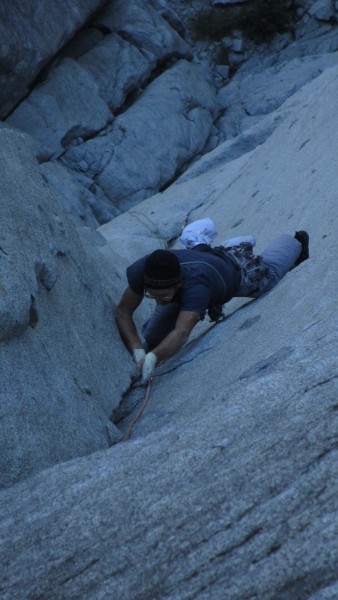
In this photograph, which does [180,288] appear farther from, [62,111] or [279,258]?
[62,111]

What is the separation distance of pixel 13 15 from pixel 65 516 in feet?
40.6

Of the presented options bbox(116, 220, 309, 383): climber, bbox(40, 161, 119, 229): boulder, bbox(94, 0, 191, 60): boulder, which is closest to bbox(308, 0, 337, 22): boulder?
bbox(94, 0, 191, 60): boulder

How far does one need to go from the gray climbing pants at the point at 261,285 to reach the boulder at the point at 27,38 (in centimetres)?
892

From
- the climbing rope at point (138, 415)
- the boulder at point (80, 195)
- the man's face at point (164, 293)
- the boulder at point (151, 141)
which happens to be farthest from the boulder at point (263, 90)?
the climbing rope at point (138, 415)

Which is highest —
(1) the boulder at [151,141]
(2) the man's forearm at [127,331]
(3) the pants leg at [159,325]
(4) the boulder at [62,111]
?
(4) the boulder at [62,111]

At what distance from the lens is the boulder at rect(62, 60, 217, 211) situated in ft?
49.0

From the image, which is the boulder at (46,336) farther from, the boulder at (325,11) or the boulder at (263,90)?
the boulder at (325,11)

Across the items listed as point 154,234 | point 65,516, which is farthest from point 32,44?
point 65,516

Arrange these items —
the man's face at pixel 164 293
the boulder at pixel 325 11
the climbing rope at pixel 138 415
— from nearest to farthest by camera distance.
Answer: the climbing rope at pixel 138 415
the man's face at pixel 164 293
the boulder at pixel 325 11

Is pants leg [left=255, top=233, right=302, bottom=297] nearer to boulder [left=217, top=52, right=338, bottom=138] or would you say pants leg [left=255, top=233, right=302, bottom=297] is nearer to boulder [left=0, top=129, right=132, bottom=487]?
boulder [left=0, top=129, right=132, bottom=487]

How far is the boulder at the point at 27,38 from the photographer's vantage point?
1294 cm

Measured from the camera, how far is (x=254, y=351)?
392cm

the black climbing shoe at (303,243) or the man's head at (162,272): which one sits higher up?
the man's head at (162,272)

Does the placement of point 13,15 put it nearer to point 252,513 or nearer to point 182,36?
point 182,36
